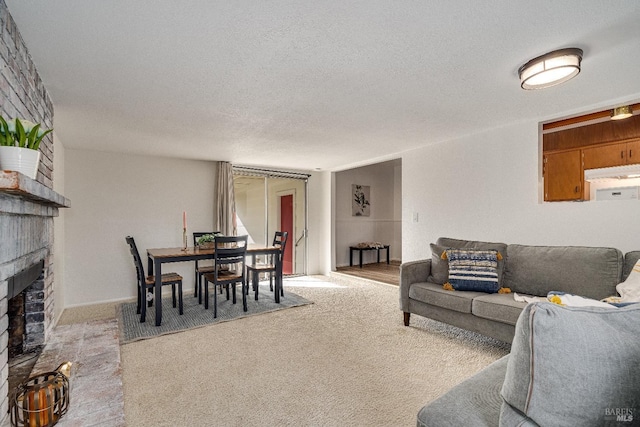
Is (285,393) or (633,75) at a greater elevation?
(633,75)

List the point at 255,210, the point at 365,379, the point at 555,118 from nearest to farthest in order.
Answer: the point at 365,379 < the point at 555,118 < the point at 255,210

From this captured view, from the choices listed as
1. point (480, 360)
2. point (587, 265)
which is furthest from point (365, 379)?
point (587, 265)

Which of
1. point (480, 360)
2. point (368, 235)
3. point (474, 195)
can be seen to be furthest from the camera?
point (368, 235)

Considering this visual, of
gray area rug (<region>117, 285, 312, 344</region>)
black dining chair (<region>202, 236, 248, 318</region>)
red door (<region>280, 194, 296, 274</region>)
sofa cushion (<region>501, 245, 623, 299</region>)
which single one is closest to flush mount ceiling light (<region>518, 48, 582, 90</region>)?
sofa cushion (<region>501, 245, 623, 299</region>)

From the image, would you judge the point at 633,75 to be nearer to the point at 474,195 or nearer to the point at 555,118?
the point at 555,118

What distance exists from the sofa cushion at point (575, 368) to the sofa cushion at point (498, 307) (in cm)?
185

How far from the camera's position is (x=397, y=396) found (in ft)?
6.94

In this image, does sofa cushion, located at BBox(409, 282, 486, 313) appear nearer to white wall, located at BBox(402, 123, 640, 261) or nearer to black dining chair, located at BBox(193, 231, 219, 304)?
white wall, located at BBox(402, 123, 640, 261)

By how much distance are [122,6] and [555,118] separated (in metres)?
3.77

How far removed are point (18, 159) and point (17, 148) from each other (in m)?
0.05

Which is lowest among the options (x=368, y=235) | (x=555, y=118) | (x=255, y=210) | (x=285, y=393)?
(x=285, y=393)

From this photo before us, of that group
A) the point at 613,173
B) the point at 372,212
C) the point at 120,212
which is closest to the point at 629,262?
the point at 613,173

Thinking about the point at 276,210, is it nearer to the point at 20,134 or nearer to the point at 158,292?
the point at 158,292

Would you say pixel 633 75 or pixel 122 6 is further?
pixel 633 75
